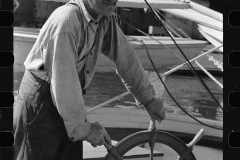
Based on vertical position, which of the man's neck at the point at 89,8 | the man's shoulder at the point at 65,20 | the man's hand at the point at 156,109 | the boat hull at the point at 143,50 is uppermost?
the man's neck at the point at 89,8

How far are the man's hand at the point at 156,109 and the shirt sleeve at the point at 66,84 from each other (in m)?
0.51

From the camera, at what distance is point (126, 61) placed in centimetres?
224

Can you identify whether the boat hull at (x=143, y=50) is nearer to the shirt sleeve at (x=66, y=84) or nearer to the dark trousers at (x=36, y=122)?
the dark trousers at (x=36, y=122)

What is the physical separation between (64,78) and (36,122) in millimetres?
289

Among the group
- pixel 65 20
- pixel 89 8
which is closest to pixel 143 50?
pixel 89 8

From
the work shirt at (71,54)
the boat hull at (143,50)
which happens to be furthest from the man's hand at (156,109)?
the boat hull at (143,50)

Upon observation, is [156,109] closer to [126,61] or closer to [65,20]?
[126,61]

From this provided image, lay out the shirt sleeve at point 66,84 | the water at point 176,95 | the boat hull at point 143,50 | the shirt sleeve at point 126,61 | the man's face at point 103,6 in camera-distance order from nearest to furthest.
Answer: the shirt sleeve at point 66,84
the man's face at point 103,6
the shirt sleeve at point 126,61
the boat hull at point 143,50
the water at point 176,95

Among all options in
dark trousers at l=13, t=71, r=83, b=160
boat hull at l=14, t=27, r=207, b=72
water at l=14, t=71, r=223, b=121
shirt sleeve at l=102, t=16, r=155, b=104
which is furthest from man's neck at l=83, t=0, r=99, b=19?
water at l=14, t=71, r=223, b=121

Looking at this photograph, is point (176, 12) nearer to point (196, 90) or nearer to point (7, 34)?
point (7, 34)

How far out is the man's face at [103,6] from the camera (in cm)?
191

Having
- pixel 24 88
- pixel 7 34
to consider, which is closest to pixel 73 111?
pixel 24 88

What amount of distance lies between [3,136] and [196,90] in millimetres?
11261

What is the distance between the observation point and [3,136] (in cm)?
158
